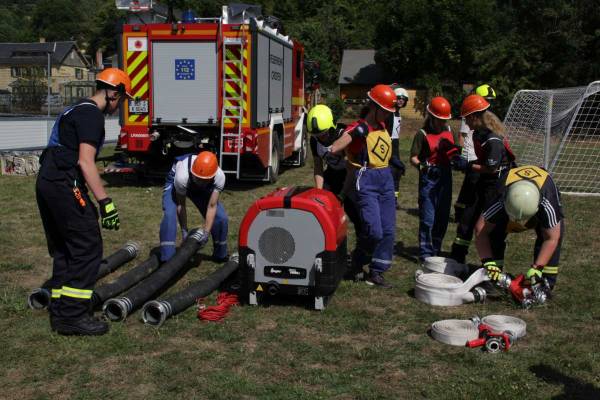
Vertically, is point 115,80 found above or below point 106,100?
above

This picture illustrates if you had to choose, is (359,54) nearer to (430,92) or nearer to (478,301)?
(430,92)

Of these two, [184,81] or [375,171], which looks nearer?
[375,171]

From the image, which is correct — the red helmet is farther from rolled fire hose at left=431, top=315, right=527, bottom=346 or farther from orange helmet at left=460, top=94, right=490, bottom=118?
rolled fire hose at left=431, top=315, right=527, bottom=346

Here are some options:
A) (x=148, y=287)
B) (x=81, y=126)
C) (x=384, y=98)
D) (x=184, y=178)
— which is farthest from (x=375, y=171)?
(x=81, y=126)

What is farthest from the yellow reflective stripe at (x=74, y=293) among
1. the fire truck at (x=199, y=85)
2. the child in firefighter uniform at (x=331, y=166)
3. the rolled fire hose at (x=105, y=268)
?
the fire truck at (x=199, y=85)

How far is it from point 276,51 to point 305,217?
319 inches

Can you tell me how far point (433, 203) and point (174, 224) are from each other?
2799 mm

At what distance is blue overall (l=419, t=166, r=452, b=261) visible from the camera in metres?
6.63

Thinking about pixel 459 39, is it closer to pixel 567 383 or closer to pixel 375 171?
pixel 375 171

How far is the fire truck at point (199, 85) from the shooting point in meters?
11.1

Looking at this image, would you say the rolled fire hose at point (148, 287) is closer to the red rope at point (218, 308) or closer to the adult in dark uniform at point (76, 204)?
the adult in dark uniform at point (76, 204)

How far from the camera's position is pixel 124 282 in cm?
568

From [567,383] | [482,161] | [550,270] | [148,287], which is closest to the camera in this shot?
[567,383]

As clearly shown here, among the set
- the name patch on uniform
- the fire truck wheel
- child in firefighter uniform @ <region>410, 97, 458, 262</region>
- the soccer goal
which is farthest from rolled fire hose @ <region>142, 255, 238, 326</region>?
the soccer goal
